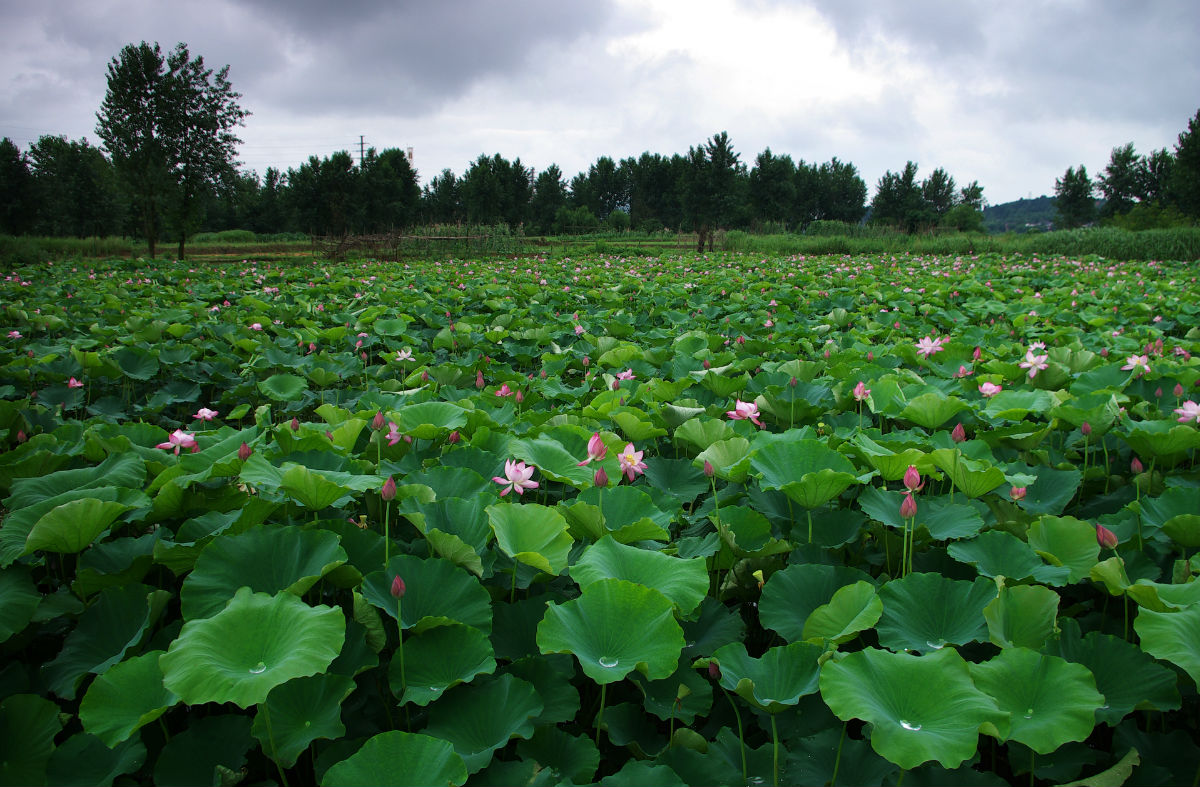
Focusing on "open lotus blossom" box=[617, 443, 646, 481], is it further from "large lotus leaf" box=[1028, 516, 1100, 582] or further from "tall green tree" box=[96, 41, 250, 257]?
"tall green tree" box=[96, 41, 250, 257]

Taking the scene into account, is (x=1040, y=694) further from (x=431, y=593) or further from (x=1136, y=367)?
(x=1136, y=367)

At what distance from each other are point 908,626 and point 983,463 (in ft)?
1.78

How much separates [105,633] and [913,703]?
1320mm

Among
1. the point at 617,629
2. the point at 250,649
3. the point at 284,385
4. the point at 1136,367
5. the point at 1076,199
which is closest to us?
the point at 250,649

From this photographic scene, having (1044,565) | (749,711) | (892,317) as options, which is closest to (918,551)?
(1044,565)

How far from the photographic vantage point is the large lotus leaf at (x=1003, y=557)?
47.8 inches

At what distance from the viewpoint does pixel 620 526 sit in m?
1.37

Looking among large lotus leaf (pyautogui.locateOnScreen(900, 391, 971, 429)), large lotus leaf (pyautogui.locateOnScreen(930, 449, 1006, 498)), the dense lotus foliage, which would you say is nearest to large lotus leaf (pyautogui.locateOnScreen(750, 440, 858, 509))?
the dense lotus foliage

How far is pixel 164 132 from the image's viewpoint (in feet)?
58.0

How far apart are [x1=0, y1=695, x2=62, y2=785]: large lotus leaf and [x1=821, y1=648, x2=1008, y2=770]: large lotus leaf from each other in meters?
1.11

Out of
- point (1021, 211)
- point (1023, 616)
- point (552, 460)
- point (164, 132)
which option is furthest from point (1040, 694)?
point (1021, 211)

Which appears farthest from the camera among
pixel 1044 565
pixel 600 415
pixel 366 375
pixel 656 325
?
pixel 656 325

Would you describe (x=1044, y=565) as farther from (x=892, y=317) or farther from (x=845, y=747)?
(x=892, y=317)

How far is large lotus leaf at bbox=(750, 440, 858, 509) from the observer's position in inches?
54.4
